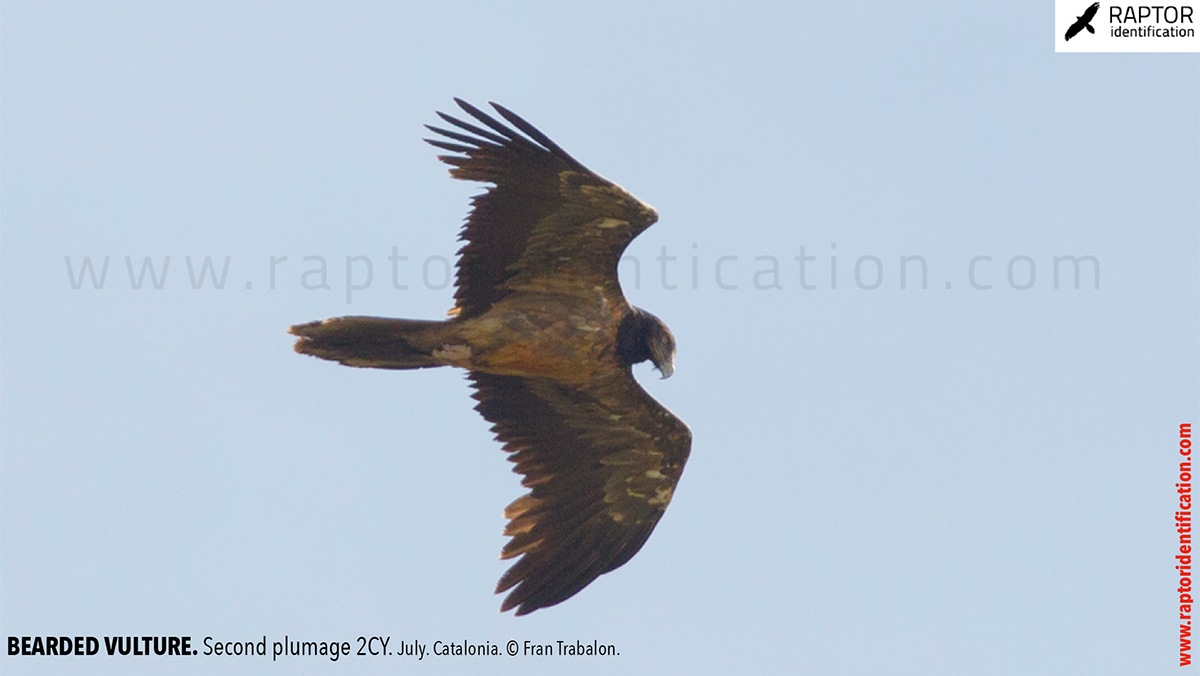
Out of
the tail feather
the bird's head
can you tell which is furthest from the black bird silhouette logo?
the tail feather

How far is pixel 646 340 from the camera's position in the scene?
11.0 m

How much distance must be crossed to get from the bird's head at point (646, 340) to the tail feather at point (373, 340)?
1344 mm

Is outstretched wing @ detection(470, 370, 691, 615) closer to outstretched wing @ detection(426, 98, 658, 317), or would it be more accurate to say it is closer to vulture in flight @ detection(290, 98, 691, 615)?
vulture in flight @ detection(290, 98, 691, 615)

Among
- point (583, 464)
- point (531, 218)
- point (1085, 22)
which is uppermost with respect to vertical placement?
point (1085, 22)

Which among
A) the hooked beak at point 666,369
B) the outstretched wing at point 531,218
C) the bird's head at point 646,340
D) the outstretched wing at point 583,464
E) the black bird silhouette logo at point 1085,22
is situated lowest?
the outstretched wing at point 583,464

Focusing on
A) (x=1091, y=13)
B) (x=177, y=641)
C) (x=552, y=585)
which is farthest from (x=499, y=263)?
(x=1091, y=13)

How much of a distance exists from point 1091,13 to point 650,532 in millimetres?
7017

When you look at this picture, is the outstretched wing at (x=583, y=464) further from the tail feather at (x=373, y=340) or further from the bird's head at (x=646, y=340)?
the tail feather at (x=373, y=340)

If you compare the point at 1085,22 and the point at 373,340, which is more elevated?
the point at 1085,22

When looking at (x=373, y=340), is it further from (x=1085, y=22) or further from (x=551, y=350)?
(x=1085, y=22)

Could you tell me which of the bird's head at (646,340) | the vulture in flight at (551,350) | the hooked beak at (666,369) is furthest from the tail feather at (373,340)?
the hooked beak at (666,369)

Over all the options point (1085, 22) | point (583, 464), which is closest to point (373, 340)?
point (583, 464)

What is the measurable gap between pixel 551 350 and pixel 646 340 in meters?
0.72

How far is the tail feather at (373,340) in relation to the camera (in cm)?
1023
